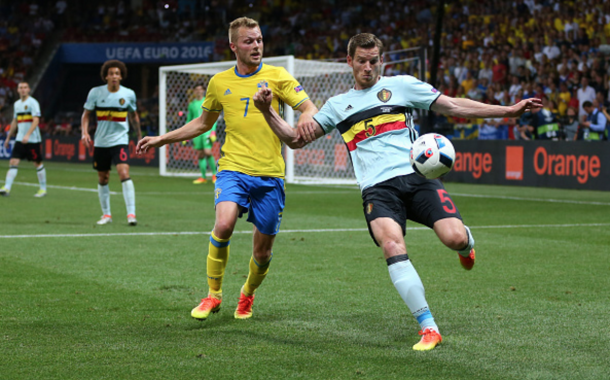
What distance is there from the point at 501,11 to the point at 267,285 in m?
21.4

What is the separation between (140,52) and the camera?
127 feet

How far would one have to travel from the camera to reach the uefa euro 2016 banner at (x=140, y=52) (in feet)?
Result: 123

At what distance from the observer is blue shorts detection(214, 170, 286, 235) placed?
572 centimetres

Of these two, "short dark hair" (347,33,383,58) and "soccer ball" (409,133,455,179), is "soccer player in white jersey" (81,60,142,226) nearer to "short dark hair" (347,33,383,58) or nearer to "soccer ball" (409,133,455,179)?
"short dark hair" (347,33,383,58)

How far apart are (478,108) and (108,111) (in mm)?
7356

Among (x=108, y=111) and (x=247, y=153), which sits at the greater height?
(x=108, y=111)

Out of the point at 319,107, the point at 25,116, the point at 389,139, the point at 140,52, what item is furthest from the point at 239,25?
the point at 140,52

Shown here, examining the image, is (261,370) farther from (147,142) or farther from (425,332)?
(147,142)

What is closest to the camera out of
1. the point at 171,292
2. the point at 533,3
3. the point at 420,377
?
the point at 420,377

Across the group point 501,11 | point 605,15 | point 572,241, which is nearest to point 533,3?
point 501,11

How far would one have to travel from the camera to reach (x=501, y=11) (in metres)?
26.3

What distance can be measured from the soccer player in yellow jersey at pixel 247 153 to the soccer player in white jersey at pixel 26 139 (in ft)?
37.6

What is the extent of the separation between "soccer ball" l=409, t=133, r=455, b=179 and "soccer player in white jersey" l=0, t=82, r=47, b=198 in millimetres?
12841

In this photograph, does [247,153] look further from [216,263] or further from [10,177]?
[10,177]
